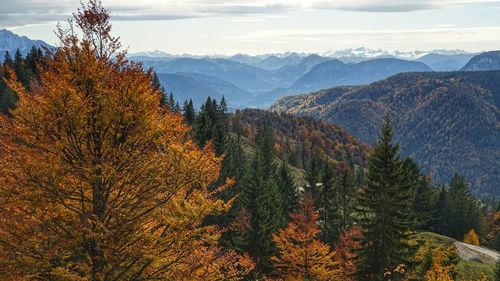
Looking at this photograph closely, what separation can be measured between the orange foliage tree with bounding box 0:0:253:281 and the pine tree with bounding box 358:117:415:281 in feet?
75.1

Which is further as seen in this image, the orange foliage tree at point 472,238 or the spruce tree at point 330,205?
the orange foliage tree at point 472,238

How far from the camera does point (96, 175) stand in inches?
521

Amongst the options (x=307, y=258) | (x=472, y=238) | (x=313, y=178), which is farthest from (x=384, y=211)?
(x=472, y=238)

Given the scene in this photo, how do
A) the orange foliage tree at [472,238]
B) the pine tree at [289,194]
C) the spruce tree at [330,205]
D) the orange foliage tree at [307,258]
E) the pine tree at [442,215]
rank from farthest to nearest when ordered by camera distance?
the pine tree at [442,215], the orange foliage tree at [472,238], the pine tree at [289,194], the spruce tree at [330,205], the orange foliage tree at [307,258]

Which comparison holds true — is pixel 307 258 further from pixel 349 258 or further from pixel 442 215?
pixel 442 215

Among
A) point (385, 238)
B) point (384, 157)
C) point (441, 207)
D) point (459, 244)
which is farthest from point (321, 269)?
point (441, 207)

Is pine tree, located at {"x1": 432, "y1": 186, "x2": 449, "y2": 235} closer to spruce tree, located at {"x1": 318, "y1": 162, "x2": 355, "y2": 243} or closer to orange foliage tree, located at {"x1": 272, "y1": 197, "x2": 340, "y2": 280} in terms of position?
spruce tree, located at {"x1": 318, "y1": 162, "x2": 355, "y2": 243}

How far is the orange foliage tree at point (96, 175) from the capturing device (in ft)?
42.6

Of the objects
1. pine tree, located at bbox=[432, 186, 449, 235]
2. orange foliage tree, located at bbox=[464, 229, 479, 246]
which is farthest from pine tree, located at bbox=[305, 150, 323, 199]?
pine tree, located at bbox=[432, 186, 449, 235]

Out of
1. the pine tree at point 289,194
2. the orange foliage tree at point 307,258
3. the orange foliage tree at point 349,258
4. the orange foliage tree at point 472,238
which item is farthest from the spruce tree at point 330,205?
the orange foliage tree at point 472,238

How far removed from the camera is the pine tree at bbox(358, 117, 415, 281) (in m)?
34.7

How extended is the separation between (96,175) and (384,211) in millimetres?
26369

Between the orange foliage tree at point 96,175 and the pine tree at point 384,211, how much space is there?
75.1 ft

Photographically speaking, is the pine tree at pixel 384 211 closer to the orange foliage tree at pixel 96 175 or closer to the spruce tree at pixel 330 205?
the orange foliage tree at pixel 96 175
